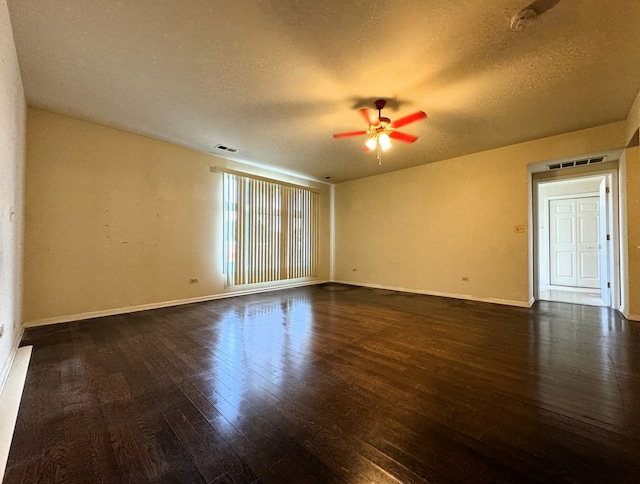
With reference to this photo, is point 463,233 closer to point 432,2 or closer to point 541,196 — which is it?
point 541,196

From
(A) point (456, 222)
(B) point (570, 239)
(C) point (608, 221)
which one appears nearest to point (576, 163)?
(C) point (608, 221)

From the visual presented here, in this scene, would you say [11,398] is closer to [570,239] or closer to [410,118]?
[410,118]

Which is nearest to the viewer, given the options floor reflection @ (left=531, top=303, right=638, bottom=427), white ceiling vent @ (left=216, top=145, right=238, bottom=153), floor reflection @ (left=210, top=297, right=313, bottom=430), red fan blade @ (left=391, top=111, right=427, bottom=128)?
floor reflection @ (left=531, top=303, right=638, bottom=427)

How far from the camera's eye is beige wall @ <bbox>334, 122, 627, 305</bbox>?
441cm

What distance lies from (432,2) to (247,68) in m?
1.58

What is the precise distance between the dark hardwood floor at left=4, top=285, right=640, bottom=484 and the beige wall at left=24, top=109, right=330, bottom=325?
75 cm

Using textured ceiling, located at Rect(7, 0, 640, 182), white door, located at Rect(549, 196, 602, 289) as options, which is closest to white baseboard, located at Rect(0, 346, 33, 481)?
textured ceiling, located at Rect(7, 0, 640, 182)

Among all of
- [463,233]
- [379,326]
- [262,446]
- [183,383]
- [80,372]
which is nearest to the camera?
[262,446]

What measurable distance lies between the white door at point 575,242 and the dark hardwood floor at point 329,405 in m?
3.46

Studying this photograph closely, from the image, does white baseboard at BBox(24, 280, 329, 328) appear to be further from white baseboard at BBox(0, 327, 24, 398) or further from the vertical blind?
white baseboard at BBox(0, 327, 24, 398)

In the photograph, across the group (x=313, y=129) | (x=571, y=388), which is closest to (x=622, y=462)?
(x=571, y=388)

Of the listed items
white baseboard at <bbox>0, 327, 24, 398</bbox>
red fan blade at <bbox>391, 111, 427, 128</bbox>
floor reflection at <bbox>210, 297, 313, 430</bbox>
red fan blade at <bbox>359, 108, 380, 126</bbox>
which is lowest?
floor reflection at <bbox>210, 297, 313, 430</bbox>

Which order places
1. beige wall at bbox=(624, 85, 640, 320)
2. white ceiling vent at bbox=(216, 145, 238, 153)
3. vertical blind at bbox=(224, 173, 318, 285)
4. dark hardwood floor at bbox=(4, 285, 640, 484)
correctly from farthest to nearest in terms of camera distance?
vertical blind at bbox=(224, 173, 318, 285) < white ceiling vent at bbox=(216, 145, 238, 153) < beige wall at bbox=(624, 85, 640, 320) < dark hardwood floor at bbox=(4, 285, 640, 484)

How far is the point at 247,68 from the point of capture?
2.50 meters
